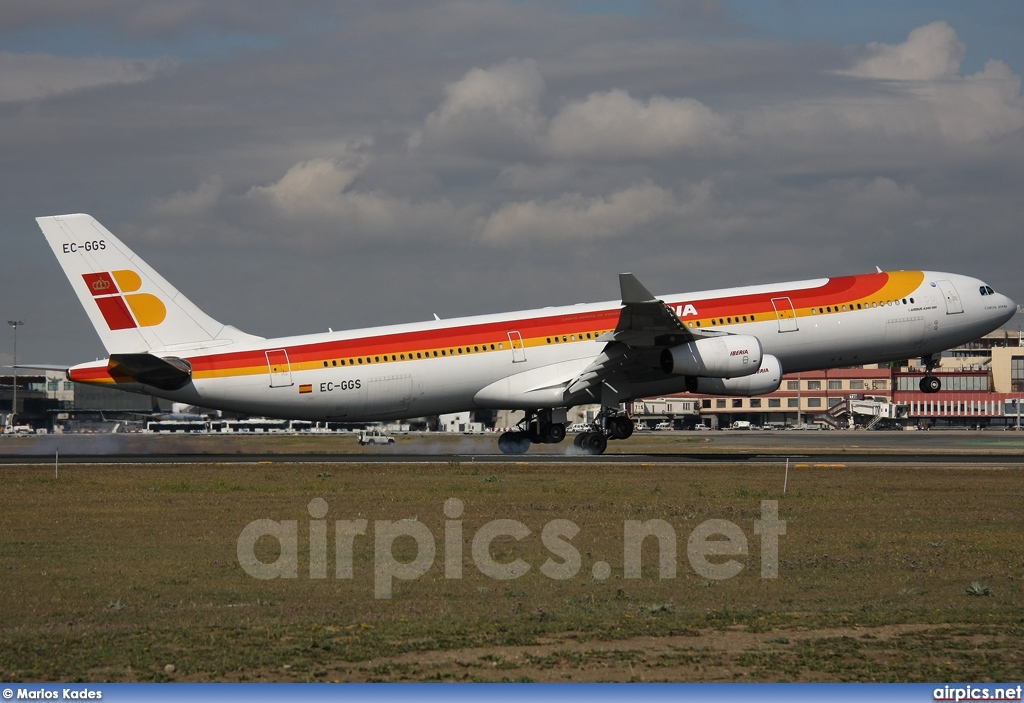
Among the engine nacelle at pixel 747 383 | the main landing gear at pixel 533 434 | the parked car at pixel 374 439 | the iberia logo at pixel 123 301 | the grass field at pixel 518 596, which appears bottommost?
the grass field at pixel 518 596

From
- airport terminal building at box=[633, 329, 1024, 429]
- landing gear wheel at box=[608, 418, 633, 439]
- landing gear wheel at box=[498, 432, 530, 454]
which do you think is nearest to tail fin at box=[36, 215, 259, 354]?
landing gear wheel at box=[498, 432, 530, 454]

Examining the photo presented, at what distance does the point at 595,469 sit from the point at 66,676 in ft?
105

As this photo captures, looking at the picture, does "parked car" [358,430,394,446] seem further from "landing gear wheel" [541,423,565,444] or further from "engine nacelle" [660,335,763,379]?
"engine nacelle" [660,335,763,379]

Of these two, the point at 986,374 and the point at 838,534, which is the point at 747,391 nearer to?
the point at 838,534

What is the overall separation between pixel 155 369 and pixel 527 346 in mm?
15427

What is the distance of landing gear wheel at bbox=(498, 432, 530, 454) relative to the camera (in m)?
54.6

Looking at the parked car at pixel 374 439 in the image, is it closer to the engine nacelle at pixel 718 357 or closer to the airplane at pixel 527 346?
the airplane at pixel 527 346

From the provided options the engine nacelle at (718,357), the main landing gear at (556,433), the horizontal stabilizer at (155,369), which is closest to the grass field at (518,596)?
the horizontal stabilizer at (155,369)

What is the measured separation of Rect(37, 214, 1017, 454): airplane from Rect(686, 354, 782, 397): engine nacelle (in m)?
0.05

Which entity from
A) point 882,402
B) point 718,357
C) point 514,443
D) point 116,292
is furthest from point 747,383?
point 882,402

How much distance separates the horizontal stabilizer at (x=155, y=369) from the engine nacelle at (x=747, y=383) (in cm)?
2088

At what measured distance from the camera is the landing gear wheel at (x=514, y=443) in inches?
2151

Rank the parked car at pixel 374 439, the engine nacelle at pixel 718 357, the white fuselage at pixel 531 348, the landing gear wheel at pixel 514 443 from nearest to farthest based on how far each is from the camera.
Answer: the white fuselage at pixel 531 348 → the engine nacelle at pixel 718 357 → the landing gear wheel at pixel 514 443 → the parked car at pixel 374 439

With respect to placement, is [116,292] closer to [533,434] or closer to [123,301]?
[123,301]
